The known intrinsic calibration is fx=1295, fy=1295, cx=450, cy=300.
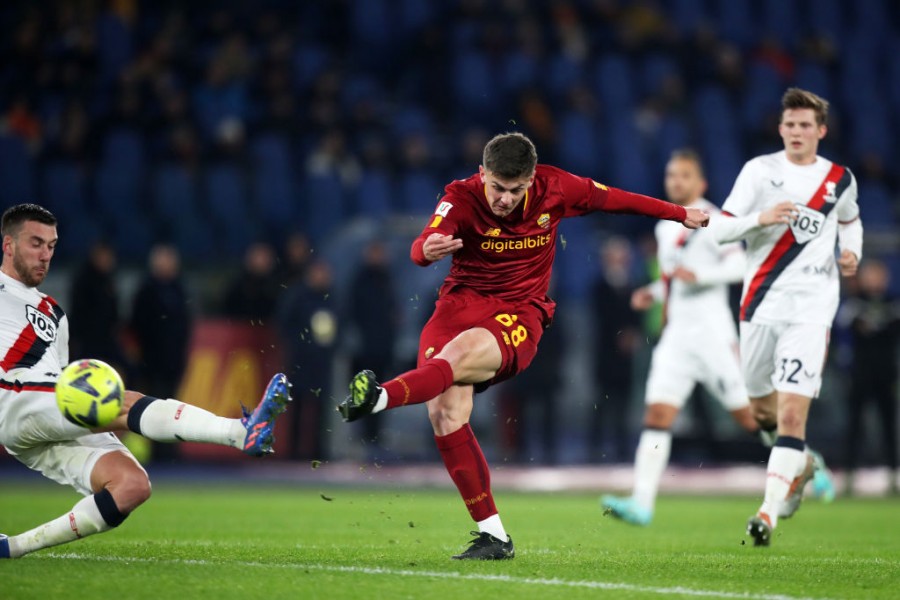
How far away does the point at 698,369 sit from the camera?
9.99 meters

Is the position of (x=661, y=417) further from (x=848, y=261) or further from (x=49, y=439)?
(x=49, y=439)

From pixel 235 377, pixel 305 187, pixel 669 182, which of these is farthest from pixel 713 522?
pixel 305 187

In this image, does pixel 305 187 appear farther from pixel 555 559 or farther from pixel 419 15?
pixel 555 559

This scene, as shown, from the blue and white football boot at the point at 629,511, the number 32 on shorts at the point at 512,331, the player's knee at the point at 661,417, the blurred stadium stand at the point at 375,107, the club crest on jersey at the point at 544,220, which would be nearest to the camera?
the number 32 on shorts at the point at 512,331

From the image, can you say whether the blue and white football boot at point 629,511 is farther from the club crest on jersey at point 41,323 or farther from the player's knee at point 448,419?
the club crest on jersey at point 41,323

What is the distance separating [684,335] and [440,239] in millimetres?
4398

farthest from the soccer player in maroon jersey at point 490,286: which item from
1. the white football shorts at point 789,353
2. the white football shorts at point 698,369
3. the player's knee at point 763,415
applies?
the white football shorts at point 698,369

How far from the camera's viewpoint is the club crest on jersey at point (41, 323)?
6316 mm

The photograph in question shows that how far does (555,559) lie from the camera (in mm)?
6824

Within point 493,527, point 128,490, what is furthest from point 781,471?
point 128,490

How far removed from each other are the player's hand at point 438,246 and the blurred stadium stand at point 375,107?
8.93 metres

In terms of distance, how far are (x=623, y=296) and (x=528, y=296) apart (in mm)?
8411

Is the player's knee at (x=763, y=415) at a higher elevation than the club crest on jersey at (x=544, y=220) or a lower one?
lower

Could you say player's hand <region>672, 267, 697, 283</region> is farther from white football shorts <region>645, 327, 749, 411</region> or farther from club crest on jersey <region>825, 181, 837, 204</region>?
club crest on jersey <region>825, 181, 837, 204</region>
